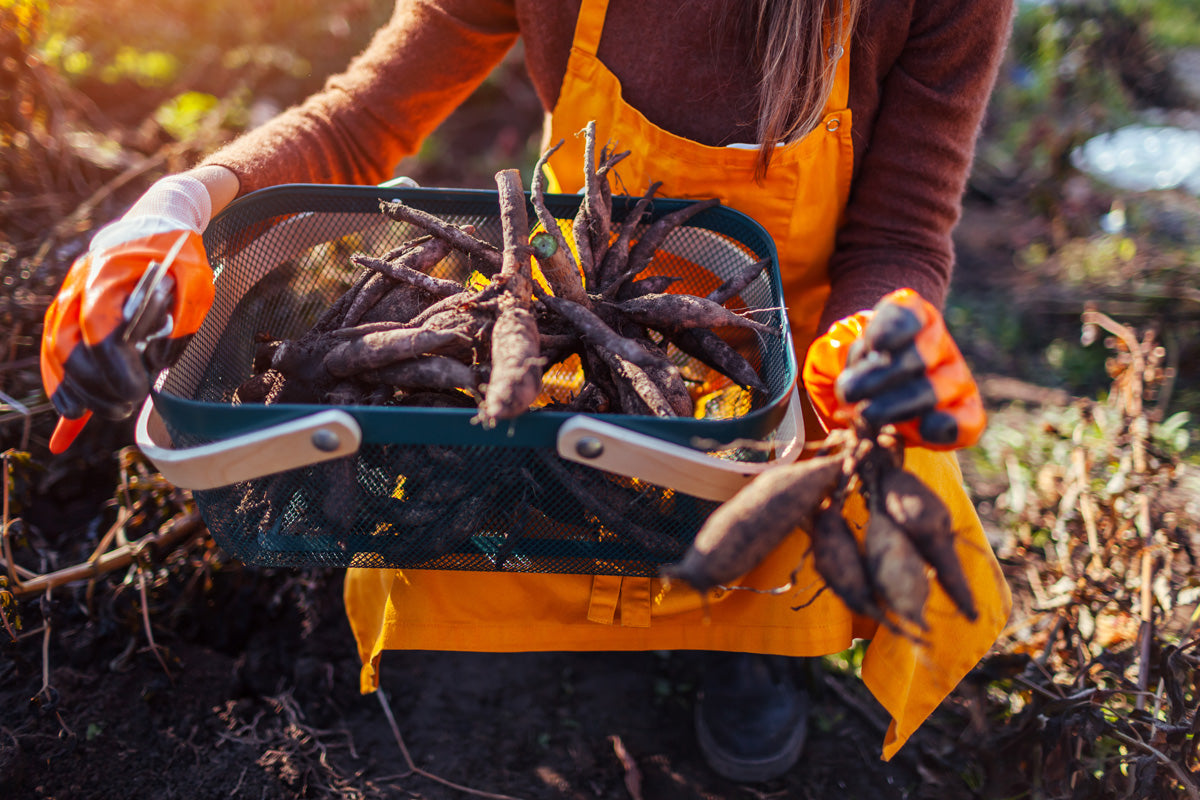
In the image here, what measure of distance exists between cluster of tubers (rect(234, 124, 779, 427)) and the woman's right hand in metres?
0.18

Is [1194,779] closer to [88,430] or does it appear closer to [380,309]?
[380,309]

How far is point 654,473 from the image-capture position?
1.07 meters

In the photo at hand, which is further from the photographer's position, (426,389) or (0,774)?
(0,774)

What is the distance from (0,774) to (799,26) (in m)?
2.22

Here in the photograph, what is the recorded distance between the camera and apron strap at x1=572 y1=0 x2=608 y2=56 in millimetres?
1645

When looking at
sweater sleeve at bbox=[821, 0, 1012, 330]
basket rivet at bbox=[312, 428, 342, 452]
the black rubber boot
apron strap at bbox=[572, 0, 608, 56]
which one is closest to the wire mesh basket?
basket rivet at bbox=[312, 428, 342, 452]

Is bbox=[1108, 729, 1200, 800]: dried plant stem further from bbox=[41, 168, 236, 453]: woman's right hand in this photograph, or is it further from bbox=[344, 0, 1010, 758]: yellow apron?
bbox=[41, 168, 236, 453]: woman's right hand

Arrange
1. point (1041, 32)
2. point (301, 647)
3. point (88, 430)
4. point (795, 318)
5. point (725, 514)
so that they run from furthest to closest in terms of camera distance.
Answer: point (1041, 32), point (88, 430), point (301, 647), point (795, 318), point (725, 514)

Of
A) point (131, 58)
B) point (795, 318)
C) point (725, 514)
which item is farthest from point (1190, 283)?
point (131, 58)

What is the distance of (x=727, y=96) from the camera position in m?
1.66

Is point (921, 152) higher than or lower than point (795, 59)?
lower

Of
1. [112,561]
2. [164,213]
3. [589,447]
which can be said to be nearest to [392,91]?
[164,213]

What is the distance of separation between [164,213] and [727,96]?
1.19 meters

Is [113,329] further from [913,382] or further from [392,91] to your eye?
[913,382]
